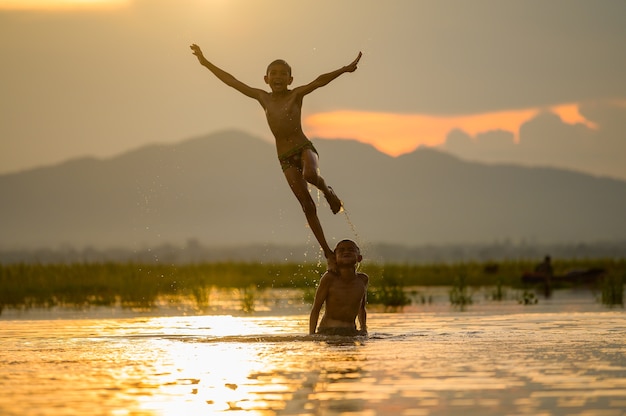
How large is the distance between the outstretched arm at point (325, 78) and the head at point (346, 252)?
1.90 m

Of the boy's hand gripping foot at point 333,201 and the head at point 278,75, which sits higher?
the head at point 278,75

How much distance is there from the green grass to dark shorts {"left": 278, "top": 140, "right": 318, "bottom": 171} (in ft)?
12.3

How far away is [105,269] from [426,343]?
23.5 metres

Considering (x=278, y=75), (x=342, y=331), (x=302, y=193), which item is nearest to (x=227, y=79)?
(x=278, y=75)

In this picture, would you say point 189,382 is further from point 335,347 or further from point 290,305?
point 290,305

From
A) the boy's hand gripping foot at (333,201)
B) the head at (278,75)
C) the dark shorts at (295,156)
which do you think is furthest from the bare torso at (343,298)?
the head at (278,75)

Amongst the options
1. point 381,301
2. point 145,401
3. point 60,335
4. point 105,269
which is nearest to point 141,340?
point 60,335

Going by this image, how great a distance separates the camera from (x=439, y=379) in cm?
1198

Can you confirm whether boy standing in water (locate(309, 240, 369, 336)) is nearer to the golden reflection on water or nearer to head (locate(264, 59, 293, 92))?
the golden reflection on water

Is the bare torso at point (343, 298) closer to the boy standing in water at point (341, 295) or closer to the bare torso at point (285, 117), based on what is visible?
the boy standing in water at point (341, 295)

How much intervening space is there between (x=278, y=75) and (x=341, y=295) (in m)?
2.79

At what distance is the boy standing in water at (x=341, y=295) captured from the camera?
54.9ft

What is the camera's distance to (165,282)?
36438 mm

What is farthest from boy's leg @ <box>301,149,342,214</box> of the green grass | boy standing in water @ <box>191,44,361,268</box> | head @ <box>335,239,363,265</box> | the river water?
the green grass
